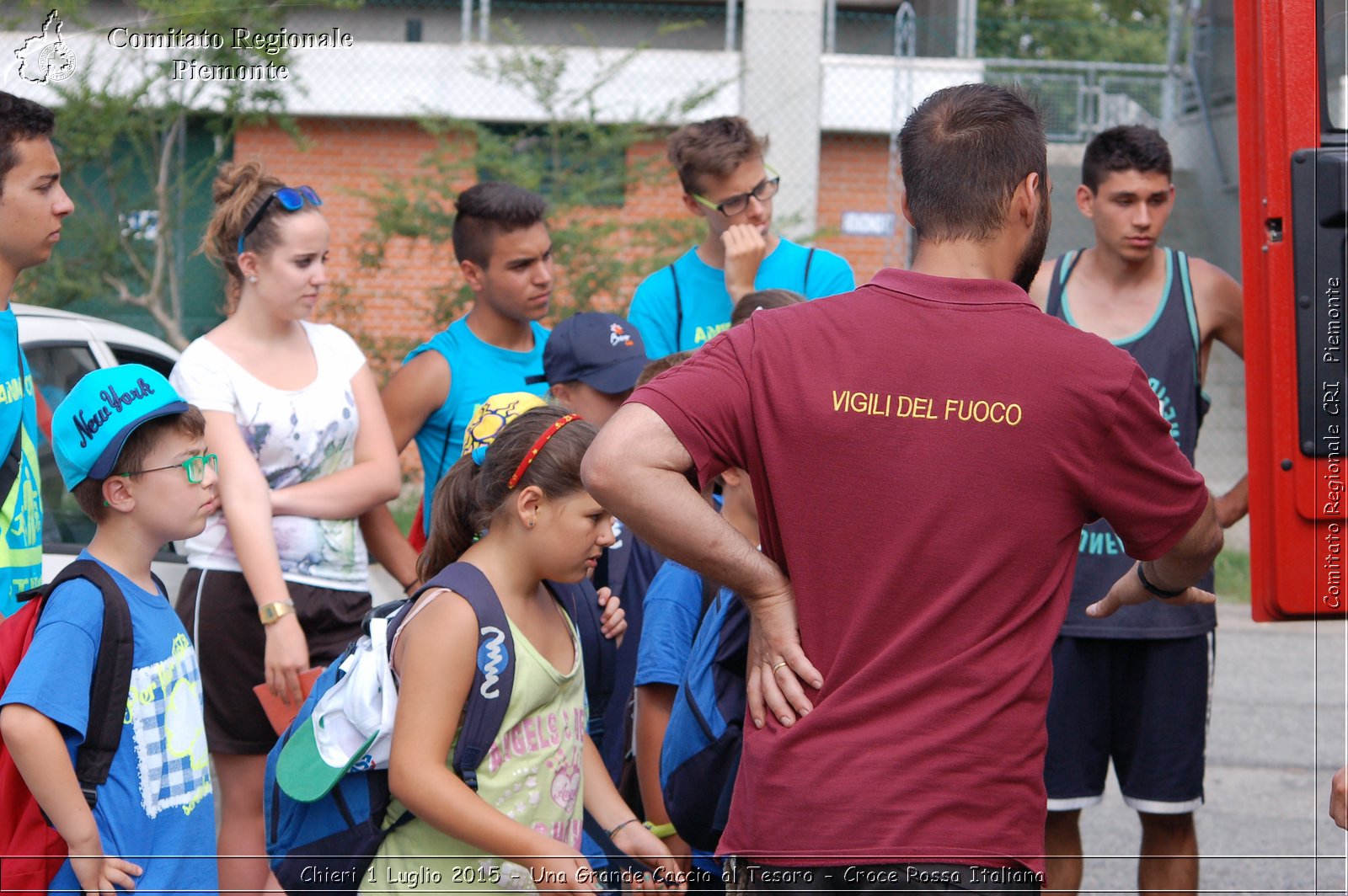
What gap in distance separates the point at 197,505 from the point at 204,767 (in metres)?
0.60

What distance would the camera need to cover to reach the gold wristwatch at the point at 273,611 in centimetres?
348

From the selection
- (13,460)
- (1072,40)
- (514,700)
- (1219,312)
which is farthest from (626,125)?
(514,700)

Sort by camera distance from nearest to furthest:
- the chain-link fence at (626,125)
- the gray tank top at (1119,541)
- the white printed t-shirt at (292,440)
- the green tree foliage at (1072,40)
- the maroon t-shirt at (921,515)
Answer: the maroon t-shirt at (921,515) < the white printed t-shirt at (292,440) < the gray tank top at (1119,541) < the chain-link fence at (626,125) < the green tree foliage at (1072,40)

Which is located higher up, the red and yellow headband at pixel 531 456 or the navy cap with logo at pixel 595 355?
the navy cap with logo at pixel 595 355

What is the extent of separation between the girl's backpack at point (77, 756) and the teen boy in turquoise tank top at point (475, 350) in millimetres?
1353

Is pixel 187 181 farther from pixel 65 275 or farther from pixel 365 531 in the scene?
pixel 365 531

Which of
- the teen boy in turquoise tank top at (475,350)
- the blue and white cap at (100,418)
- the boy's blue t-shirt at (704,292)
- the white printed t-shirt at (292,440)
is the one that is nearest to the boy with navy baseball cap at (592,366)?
the teen boy in turquoise tank top at (475,350)

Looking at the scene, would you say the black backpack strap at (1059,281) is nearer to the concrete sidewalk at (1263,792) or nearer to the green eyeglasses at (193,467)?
the concrete sidewalk at (1263,792)

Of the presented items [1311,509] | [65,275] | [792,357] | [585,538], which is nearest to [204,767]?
[585,538]

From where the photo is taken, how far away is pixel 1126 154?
421 cm

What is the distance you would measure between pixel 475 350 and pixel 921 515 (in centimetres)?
245

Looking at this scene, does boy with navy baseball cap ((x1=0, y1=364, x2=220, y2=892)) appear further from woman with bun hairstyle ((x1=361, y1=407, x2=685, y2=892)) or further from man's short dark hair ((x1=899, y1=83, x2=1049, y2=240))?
man's short dark hair ((x1=899, y1=83, x2=1049, y2=240))

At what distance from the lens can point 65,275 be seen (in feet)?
40.6

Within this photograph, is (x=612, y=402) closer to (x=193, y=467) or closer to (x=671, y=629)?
(x=671, y=629)
